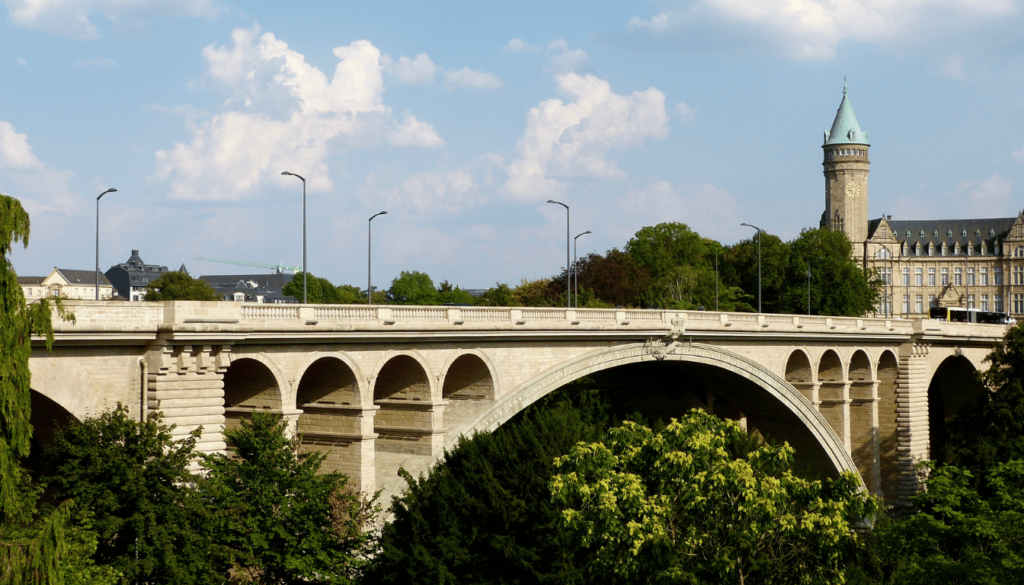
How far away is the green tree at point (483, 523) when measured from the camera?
30.9m

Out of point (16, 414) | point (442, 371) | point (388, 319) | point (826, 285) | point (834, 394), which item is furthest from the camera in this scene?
point (826, 285)

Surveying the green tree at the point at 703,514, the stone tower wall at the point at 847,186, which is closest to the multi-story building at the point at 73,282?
the stone tower wall at the point at 847,186

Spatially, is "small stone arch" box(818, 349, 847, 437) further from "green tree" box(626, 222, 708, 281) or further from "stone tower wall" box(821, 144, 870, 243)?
"stone tower wall" box(821, 144, 870, 243)

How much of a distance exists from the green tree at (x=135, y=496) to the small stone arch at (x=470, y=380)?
44.2 feet

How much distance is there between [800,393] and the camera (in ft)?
189

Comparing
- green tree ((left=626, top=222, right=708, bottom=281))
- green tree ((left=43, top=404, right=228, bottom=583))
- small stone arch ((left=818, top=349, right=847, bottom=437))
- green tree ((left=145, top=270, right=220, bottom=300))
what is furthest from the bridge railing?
green tree ((left=626, top=222, right=708, bottom=281))

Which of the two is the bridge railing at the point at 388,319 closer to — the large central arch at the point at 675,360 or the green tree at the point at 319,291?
the large central arch at the point at 675,360

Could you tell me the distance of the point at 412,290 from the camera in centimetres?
15050

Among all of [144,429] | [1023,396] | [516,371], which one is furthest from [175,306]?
[1023,396]

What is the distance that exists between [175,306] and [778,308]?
312ft

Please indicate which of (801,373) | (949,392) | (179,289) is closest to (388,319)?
(801,373)

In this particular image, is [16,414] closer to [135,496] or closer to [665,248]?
[135,496]

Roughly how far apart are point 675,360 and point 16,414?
3479 centimetres

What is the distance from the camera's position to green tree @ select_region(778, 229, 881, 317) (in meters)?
115
